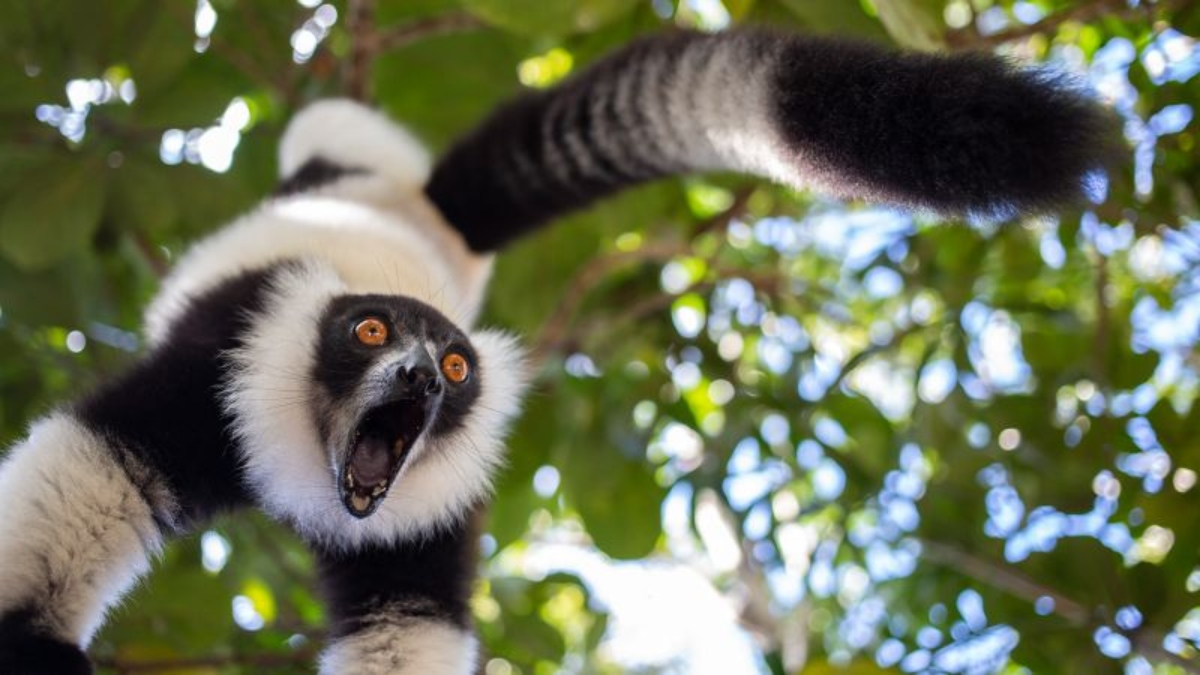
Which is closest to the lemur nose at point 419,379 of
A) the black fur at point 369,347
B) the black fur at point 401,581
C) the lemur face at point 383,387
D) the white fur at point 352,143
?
the lemur face at point 383,387

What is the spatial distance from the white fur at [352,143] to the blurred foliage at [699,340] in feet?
0.65

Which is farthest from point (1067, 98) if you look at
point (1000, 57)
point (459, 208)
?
point (459, 208)

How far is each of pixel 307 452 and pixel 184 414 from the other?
312 millimetres

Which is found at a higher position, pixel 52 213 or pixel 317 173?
pixel 52 213

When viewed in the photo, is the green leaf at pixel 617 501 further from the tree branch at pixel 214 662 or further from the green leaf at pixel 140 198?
the green leaf at pixel 140 198

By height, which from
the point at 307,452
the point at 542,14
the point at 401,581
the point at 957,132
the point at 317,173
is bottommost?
the point at 401,581

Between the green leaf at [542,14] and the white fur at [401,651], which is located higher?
the green leaf at [542,14]

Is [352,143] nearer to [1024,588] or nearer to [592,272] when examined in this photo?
[592,272]

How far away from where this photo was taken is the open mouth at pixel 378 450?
9.21ft

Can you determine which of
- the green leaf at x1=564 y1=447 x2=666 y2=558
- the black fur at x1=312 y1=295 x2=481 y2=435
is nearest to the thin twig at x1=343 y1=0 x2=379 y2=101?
the black fur at x1=312 y1=295 x2=481 y2=435

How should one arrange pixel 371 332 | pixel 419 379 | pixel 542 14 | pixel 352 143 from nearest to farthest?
pixel 419 379 → pixel 371 332 → pixel 542 14 → pixel 352 143

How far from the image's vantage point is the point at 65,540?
2.56m

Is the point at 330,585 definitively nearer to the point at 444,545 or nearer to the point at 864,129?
the point at 444,545

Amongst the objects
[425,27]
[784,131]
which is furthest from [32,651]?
[425,27]
